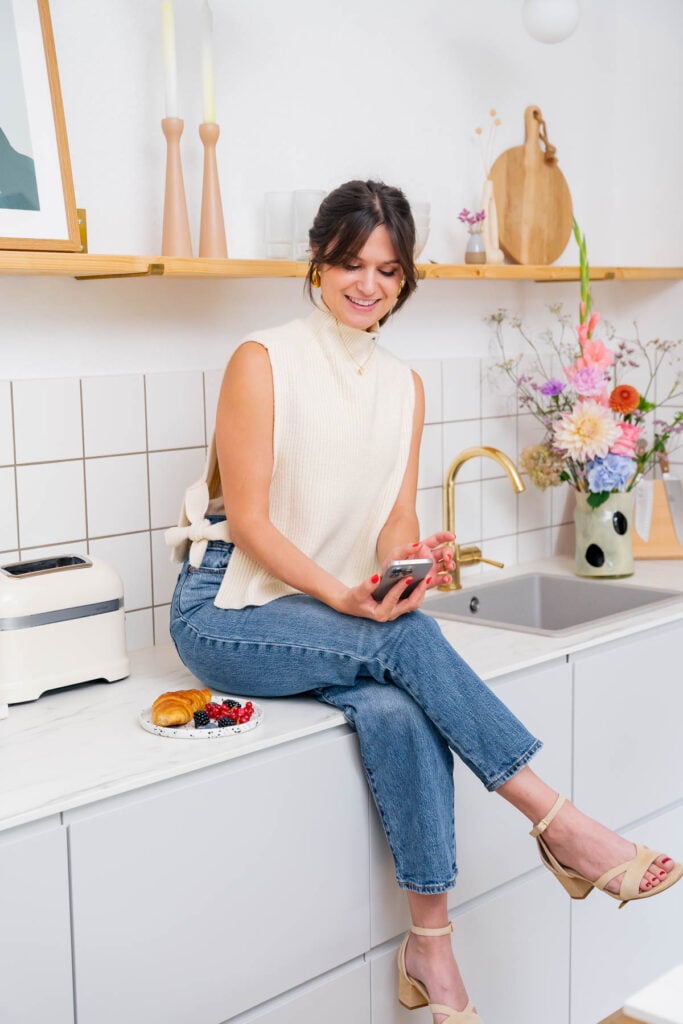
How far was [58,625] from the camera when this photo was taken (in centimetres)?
185

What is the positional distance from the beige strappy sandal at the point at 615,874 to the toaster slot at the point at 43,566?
80 centimetres

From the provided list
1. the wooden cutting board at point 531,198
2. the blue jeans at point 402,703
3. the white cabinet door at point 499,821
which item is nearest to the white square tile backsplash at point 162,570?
the blue jeans at point 402,703

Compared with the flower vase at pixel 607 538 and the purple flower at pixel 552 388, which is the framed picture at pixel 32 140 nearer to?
the purple flower at pixel 552 388

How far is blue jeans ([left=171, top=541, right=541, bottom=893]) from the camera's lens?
174cm

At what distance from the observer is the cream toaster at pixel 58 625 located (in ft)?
5.92

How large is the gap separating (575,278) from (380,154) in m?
0.54

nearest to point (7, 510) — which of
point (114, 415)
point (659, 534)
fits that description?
point (114, 415)

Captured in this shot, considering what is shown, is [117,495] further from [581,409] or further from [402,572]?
[581,409]

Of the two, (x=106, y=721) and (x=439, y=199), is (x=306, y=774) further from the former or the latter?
(x=439, y=199)

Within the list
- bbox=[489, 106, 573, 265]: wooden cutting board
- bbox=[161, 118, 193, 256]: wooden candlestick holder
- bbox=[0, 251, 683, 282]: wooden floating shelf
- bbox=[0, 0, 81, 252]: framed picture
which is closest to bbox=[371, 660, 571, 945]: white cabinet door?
bbox=[0, 251, 683, 282]: wooden floating shelf

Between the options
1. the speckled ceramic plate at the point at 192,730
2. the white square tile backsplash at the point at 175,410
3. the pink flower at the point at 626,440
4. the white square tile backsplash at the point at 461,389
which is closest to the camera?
the speckled ceramic plate at the point at 192,730

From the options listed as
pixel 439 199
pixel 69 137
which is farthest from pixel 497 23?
pixel 69 137

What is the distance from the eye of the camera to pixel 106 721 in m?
1.76

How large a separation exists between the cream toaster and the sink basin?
795 mm
